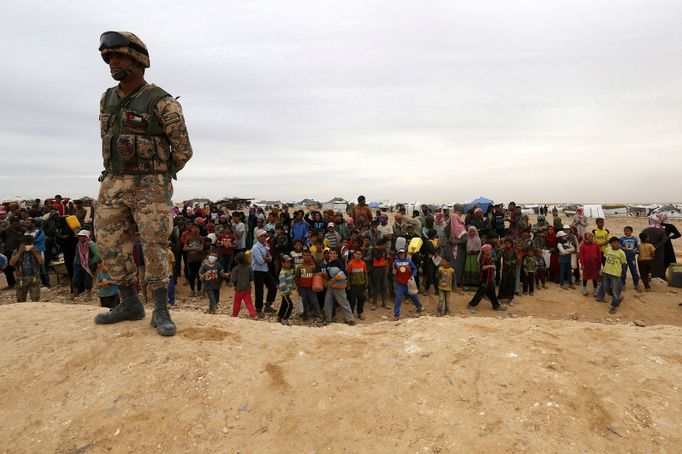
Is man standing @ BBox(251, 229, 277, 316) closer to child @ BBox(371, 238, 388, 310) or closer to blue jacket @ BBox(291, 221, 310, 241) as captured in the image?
blue jacket @ BBox(291, 221, 310, 241)

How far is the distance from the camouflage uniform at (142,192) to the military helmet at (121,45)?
0.27 metres

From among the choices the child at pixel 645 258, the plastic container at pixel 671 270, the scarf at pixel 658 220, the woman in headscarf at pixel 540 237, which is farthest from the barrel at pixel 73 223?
the plastic container at pixel 671 270

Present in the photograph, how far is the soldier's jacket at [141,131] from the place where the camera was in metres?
3.24

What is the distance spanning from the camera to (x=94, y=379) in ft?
9.28

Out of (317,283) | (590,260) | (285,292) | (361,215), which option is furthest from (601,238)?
(285,292)

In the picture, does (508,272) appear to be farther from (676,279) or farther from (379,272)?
(676,279)

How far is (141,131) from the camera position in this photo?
327 cm

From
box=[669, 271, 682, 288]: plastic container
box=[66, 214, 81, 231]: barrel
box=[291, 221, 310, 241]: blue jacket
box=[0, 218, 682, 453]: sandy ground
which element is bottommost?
box=[669, 271, 682, 288]: plastic container

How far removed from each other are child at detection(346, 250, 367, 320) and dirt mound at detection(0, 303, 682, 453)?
4.59 metres

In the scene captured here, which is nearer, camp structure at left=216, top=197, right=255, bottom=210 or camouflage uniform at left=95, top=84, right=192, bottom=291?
camouflage uniform at left=95, top=84, right=192, bottom=291

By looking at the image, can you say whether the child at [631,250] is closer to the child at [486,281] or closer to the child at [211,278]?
the child at [486,281]

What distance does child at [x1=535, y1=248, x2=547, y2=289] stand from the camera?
10172 millimetres

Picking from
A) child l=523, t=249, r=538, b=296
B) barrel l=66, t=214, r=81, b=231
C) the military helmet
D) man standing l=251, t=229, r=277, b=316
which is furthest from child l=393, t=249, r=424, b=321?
barrel l=66, t=214, r=81, b=231

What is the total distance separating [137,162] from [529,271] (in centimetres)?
929
